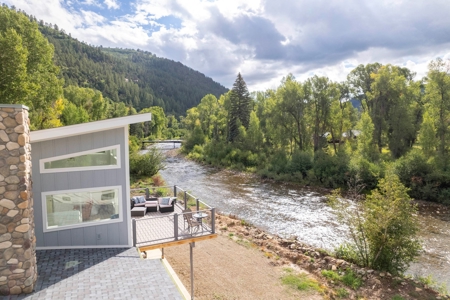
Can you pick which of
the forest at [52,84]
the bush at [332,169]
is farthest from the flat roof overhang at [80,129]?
the bush at [332,169]

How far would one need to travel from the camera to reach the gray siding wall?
845 centimetres

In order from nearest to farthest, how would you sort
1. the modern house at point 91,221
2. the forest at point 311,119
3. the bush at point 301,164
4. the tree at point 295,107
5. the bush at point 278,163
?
the modern house at point 91,221
the forest at point 311,119
the bush at point 301,164
the bush at point 278,163
the tree at point 295,107

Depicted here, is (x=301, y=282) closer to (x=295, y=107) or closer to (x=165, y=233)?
(x=165, y=233)

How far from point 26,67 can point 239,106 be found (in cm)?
2846

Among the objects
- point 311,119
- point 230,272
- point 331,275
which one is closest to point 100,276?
point 230,272

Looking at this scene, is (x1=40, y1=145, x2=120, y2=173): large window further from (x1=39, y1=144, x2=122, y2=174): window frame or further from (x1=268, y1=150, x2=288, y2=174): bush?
(x1=268, y1=150, x2=288, y2=174): bush

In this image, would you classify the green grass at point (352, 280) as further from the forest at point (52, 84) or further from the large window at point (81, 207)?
the forest at point (52, 84)

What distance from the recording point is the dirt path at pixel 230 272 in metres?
9.11

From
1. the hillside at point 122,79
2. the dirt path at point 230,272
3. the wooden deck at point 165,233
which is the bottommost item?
the dirt path at point 230,272

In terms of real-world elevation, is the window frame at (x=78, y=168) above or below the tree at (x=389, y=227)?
above

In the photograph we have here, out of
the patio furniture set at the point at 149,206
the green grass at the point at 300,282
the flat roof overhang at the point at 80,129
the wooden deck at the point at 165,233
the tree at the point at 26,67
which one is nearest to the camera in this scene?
the flat roof overhang at the point at 80,129

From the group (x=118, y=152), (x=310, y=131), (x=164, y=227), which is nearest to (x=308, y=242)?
(x=164, y=227)

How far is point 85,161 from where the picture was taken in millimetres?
8742

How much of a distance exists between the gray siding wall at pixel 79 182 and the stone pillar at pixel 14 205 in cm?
214
